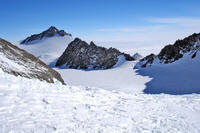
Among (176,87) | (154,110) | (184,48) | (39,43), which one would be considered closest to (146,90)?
(176,87)

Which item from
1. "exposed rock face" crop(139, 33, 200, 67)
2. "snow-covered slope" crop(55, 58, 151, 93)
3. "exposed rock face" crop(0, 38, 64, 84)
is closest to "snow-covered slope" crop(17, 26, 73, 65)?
"exposed rock face" crop(139, 33, 200, 67)

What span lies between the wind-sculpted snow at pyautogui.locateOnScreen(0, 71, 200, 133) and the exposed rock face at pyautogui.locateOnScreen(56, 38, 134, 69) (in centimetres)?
5274

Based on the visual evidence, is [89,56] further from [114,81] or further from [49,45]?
[49,45]

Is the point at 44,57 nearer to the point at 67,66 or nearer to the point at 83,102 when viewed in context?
the point at 67,66

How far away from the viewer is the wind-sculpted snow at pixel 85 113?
5.86 meters

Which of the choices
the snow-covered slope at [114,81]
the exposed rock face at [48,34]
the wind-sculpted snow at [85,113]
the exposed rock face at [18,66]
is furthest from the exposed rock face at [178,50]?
the exposed rock face at [48,34]

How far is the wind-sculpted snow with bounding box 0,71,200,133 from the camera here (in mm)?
5861

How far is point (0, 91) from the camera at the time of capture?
7.85 m

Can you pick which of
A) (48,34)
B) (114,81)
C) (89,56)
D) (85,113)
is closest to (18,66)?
(85,113)

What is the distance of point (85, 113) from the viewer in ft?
23.9

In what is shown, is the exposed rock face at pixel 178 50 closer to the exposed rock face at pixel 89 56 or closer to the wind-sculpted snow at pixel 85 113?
the exposed rock face at pixel 89 56

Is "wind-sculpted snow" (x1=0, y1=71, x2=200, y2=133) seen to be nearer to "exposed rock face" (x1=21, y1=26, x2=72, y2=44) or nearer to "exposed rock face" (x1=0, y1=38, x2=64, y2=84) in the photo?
"exposed rock face" (x1=0, y1=38, x2=64, y2=84)

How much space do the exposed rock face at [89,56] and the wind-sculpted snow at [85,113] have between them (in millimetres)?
52740

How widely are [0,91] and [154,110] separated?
→ 7.26m
